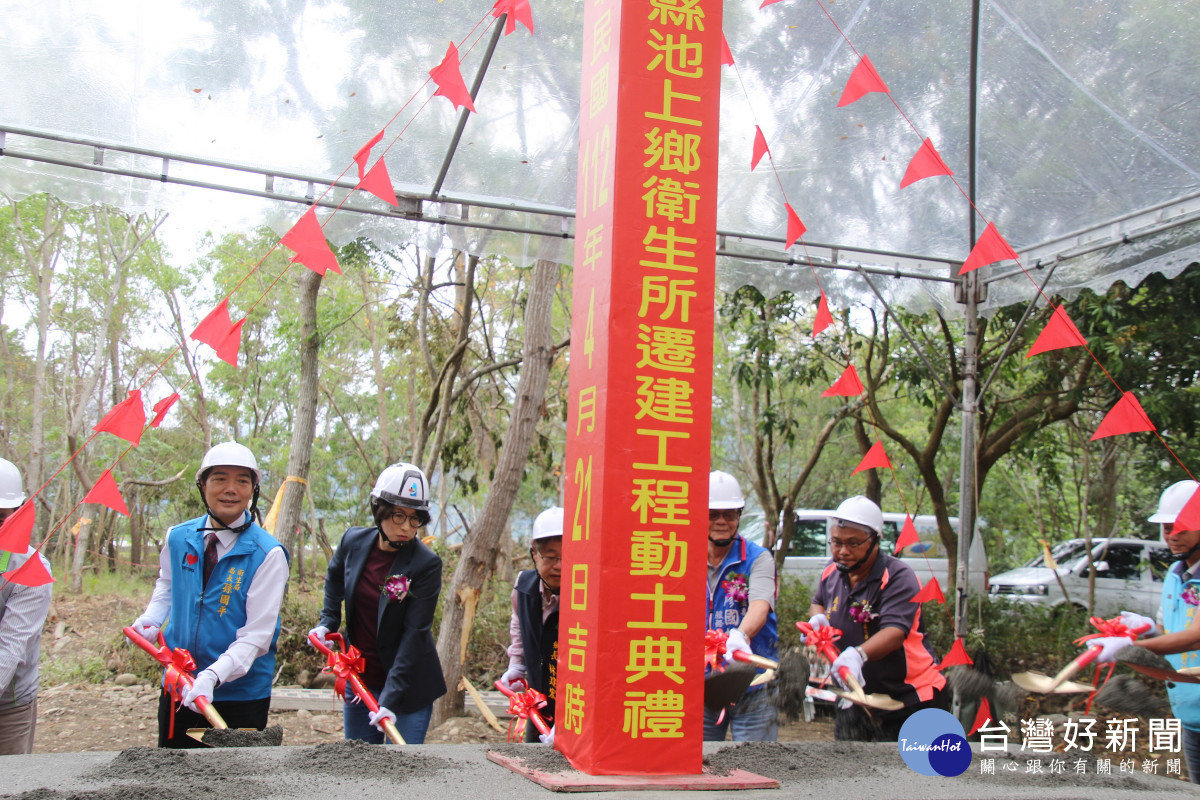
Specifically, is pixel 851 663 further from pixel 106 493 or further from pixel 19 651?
pixel 106 493

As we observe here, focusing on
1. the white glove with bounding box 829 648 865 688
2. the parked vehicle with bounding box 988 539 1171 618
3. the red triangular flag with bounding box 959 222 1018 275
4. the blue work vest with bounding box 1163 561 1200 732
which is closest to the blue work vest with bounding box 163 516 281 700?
the white glove with bounding box 829 648 865 688

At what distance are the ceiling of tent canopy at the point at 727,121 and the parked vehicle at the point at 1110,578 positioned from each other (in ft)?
23.3

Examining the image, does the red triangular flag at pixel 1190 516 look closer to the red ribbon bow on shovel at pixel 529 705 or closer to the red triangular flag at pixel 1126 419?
the red triangular flag at pixel 1126 419

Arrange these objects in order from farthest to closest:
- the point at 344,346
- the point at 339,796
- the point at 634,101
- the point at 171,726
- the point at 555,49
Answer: the point at 344,346
the point at 555,49
the point at 171,726
the point at 634,101
the point at 339,796

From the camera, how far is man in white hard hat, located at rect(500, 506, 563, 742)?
3.40m

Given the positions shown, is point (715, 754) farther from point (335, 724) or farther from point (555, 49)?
point (335, 724)

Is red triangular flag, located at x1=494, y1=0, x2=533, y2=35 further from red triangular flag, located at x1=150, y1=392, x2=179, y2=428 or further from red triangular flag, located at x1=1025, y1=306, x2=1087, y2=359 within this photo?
red triangular flag, located at x1=1025, y1=306, x2=1087, y2=359

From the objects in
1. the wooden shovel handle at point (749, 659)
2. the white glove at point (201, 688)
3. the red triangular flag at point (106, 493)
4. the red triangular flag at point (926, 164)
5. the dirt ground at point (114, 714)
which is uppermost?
the red triangular flag at point (926, 164)

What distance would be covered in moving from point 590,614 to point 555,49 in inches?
123

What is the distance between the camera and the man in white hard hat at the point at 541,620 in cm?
340

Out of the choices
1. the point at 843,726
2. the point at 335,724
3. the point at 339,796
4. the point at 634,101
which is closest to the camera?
the point at 339,796

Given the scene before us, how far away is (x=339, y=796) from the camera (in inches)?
76.7

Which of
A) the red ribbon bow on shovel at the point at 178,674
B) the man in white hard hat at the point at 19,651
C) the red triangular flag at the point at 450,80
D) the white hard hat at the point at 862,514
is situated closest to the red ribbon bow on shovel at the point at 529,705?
the red ribbon bow on shovel at the point at 178,674

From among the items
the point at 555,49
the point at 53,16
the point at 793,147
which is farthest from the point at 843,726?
the point at 53,16
